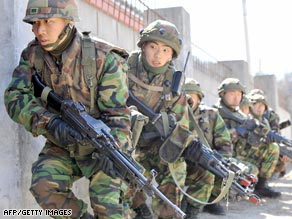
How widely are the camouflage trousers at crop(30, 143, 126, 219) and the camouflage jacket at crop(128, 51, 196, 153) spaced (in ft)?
4.07

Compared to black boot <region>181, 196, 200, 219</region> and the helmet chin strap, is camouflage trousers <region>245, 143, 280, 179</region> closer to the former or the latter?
black boot <region>181, 196, 200, 219</region>

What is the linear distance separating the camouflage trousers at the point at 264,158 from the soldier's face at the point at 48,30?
200 inches

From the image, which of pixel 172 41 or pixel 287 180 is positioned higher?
pixel 172 41

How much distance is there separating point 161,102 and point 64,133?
1549 millimetres

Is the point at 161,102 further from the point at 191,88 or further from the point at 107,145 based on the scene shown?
the point at 107,145

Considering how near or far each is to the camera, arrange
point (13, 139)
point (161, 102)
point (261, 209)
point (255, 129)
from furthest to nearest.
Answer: point (255, 129), point (261, 209), point (161, 102), point (13, 139)

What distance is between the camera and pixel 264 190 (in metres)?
7.96

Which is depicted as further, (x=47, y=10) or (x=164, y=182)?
(x=164, y=182)

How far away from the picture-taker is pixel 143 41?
4.76 meters

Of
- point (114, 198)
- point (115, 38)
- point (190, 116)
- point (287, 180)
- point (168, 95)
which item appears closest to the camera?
point (114, 198)

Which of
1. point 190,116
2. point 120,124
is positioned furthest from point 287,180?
point 120,124

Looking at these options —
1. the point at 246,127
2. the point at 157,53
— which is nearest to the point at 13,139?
the point at 157,53

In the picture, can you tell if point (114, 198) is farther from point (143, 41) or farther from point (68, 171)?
point (143, 41)

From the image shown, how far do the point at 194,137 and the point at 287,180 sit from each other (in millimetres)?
6406
